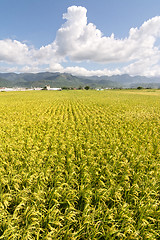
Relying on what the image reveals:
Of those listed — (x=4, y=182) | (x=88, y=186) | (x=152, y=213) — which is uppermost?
(x=4, y=182)

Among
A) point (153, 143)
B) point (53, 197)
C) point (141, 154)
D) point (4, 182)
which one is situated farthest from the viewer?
point (153, 143)

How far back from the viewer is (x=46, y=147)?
8867mm

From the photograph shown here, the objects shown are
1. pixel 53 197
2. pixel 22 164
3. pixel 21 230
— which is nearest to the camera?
pixel 21 230

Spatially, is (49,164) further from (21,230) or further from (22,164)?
(21,230)

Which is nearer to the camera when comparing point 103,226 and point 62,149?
point 103,226

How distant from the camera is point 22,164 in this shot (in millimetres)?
6805

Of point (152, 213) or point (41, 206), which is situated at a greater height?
point (41, 206)

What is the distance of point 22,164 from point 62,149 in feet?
9.08

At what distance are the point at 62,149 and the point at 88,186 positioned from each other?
3747 millimetres

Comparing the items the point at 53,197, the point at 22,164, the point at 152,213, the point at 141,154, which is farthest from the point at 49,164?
the point at 141,154

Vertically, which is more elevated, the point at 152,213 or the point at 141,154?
the point at 141,154

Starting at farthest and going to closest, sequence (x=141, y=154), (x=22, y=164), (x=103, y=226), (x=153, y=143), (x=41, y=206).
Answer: (x=153, y=143)
(x=141, y=154)
(x=22, y=164)
(x=41, y=206)
(x=103, y=226)

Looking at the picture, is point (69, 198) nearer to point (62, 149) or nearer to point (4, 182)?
point (4, 182)

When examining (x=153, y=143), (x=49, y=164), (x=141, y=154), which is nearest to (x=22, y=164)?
(x=49, y=164)
